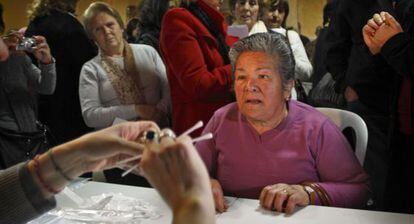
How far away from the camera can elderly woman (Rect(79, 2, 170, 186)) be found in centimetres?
195

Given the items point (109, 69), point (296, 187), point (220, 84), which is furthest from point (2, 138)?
point (296, 187)

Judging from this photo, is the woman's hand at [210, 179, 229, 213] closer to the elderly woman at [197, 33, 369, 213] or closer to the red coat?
the elderly woman at [197, 33, 369, 213]

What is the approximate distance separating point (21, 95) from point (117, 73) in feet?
1.32

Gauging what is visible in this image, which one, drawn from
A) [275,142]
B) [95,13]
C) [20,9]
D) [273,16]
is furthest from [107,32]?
[275,142]

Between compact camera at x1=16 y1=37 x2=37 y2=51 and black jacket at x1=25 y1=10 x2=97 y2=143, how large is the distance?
0.23ft

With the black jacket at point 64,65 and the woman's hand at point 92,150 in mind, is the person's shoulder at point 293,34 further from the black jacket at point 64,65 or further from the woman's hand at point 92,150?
the woman's hand at point 92,150

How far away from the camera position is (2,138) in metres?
1.86

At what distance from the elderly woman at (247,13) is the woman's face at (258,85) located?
0.46 m

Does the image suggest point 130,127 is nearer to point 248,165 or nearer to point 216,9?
point 248,165

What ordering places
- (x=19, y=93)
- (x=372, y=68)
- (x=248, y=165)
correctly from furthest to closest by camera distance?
(x=19, y=93) < (x=372, y=68) < (x=248, y=165)

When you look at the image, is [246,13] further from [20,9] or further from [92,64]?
[20,9]

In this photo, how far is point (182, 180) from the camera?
541mm

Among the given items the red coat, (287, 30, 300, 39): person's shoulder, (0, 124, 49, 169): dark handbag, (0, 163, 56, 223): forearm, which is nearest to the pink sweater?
the red coat

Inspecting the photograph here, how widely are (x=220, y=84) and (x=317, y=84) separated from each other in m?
0.52
